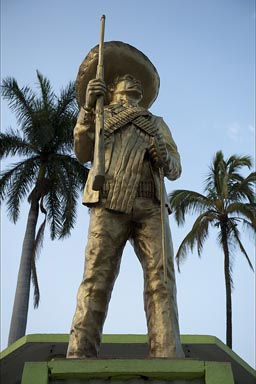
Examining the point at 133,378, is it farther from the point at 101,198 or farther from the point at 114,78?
the point at 114,78

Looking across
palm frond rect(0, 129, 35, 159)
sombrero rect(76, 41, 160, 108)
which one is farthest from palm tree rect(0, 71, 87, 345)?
sombrero rect(76, 41, 160, 108)

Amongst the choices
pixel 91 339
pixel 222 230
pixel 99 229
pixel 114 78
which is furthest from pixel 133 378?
pixel 222 230

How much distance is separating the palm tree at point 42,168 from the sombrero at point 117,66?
13.5m

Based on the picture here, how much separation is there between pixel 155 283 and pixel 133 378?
47.1 inches

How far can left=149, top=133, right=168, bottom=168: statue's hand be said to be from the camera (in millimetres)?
4879

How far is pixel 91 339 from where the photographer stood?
4121 millimetres

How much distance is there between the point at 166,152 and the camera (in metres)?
4.93

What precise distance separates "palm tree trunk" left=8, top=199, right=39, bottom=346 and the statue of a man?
42.2 feet

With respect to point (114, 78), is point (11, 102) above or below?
above

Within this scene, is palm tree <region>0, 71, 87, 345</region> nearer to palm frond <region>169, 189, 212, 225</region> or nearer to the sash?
palm frond <region>169, 189, 212, 225</region>

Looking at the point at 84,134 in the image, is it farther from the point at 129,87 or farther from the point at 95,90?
the point at 129,87

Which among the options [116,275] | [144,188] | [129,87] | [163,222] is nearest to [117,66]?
[129,87]

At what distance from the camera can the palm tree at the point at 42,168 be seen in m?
19.0

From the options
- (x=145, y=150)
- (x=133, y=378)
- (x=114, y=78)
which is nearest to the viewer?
(x=133, y=378)
